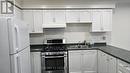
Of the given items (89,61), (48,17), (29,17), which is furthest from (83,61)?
(29,17)

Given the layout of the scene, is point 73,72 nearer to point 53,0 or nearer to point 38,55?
point 38,55

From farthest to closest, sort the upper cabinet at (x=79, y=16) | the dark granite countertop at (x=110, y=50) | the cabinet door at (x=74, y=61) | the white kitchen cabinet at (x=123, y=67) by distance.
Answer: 1. the upper cabinet at (x=79, y=16)
2. the cabinet door at (x=74, y=61)
3. the dark granite countertop at (x=110, y=50)
4. the white kitchen cabinet at (x=123, y=67)

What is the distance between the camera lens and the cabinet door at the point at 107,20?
14.2 feet

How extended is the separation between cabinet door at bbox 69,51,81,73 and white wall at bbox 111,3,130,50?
166cm

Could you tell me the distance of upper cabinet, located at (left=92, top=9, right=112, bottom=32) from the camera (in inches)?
169

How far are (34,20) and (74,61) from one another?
75.9 inches

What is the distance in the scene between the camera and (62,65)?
3.92m

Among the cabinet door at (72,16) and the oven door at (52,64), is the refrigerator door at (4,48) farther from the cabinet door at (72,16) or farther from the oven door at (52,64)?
the cabinet door at (72,16)

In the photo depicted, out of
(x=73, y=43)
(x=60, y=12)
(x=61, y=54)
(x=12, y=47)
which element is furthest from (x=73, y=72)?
(x=12, y=47)

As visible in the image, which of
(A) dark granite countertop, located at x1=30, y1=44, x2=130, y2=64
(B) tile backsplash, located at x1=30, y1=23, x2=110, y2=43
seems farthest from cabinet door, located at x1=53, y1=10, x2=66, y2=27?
(A) dark granite countertop, located at x1=30, y1=44, x2=130, y2=64

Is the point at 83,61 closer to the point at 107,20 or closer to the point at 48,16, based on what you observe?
the point at 107,20

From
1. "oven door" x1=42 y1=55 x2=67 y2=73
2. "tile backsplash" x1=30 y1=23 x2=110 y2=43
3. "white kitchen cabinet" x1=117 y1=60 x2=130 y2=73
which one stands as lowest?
"oven door" x1=42 y1=55 x2=67 y2=73

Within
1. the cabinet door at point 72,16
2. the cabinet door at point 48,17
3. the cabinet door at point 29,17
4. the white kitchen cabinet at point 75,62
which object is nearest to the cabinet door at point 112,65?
the white kitchen cabinet at point 75,62

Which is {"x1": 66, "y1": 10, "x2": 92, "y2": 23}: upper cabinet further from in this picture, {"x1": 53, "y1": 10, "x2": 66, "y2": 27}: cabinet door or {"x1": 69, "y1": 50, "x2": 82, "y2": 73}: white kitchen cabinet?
{"x1": 69, "y1": 50, "x2": 82, "y2": 73}: white kitchen cabinet
